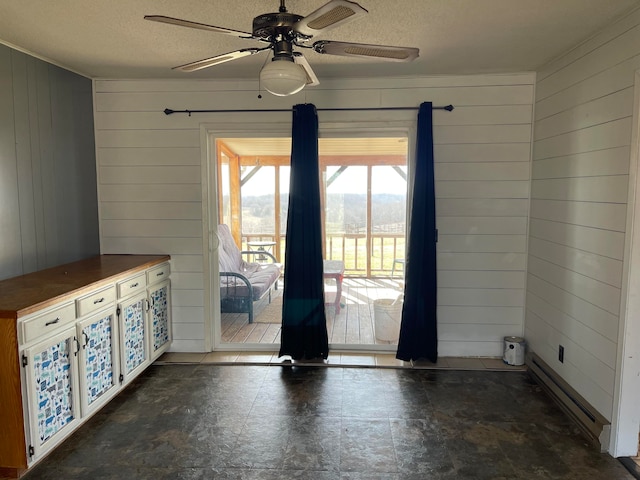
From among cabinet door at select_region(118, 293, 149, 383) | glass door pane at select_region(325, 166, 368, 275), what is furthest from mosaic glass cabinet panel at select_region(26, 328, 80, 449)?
glass door pane at select_region(325, 166, 368, 275)

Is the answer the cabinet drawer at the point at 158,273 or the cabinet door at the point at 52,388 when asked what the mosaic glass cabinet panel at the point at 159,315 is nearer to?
the cabinet drawer at the point at 158,273

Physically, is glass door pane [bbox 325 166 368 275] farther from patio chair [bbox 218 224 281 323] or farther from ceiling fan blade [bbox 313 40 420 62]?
ceiling fan blade [bbox 313 40 420 62]

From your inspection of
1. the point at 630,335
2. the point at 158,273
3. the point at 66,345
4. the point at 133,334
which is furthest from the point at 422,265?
the point at 66,345

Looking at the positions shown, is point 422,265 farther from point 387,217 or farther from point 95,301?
point 95,301

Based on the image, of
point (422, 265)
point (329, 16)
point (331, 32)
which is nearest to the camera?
point (329, 16)

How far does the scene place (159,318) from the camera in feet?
12.3

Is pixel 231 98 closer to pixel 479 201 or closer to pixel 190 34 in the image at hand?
pixel 190 34

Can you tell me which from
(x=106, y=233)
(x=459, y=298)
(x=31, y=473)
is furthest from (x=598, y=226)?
(x=106, y=233)

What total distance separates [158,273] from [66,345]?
1.25m

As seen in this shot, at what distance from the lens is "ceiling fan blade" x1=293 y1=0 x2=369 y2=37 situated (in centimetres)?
158

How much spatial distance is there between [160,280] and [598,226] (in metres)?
3.21

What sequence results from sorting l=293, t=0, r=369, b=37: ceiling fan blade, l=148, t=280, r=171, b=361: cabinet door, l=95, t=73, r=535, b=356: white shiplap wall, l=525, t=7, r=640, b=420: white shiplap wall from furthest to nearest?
l=95, t=73, r=535, b=356: white shiplap wall → l=148, t=280, r=171, b=361: cabinet door → l=525, t=7, r=640, b=420: white shiplap wall → l=293, t=0, r=369, b=37: ceiling fan blade

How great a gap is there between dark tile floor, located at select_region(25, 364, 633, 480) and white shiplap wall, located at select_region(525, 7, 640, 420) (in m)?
0.44

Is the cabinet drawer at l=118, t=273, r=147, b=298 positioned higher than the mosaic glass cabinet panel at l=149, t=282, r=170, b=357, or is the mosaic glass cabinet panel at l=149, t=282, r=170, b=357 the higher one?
the cabinet drawer at l=118, t=273, r=147, b=298
